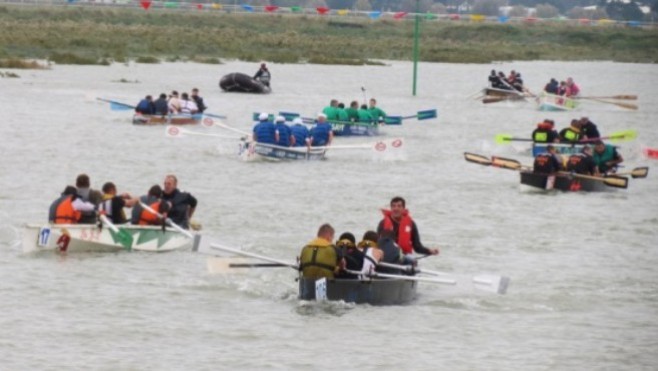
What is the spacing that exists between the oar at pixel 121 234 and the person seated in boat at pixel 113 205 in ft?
0.59

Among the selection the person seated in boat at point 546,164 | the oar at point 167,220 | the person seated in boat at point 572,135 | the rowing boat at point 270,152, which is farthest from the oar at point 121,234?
the person seated in boat at point 572,135

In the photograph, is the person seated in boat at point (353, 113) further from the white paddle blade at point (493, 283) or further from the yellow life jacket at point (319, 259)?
the yellow life jacket at point (319, 259)

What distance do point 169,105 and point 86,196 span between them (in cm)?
2464

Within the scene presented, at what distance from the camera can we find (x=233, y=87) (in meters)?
65.4

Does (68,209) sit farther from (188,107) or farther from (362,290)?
(188,107)

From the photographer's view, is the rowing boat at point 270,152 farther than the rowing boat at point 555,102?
No

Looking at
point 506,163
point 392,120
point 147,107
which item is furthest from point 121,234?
point 392,120

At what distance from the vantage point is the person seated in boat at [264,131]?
3962 cm

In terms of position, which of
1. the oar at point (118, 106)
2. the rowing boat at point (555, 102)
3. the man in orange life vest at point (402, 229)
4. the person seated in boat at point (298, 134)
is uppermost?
the man in orange life vest at point (402, 229)

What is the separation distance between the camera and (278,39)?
118 m

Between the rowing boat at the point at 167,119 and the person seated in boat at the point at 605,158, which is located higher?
the person seated in boat at the point at 605,158

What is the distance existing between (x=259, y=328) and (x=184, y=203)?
529cm

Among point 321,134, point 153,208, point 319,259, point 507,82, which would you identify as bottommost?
point 507,82

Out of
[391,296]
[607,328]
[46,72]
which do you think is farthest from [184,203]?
[46,72]
